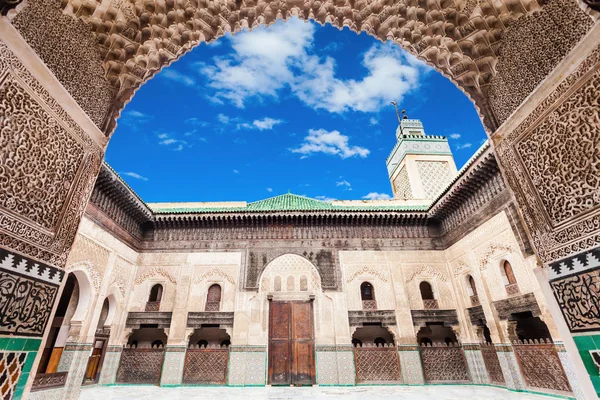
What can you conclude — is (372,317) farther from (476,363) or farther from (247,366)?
(247,366)

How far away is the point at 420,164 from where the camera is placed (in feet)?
46.5

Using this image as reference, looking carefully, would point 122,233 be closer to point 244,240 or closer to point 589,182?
point 244,240

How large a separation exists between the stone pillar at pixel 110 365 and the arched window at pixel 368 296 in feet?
21.6

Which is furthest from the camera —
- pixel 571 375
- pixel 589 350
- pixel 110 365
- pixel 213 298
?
pixel 213 298

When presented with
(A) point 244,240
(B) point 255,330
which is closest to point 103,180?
(A) point 244,240

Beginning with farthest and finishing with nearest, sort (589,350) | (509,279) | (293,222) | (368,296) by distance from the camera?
(293,222) < (368,296) < (509,279) < (589,350)

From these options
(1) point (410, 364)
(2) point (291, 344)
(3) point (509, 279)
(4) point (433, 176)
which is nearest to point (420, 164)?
(4) point (433, 176)

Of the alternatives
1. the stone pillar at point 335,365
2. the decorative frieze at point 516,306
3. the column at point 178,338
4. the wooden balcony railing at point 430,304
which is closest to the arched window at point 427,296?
the wooden balcony railing at point 430,304

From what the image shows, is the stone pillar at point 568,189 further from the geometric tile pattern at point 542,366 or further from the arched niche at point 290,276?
the arched niche at point 290,276

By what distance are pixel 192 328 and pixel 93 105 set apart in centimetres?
731

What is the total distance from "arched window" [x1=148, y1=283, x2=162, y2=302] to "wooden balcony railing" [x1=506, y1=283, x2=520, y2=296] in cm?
873

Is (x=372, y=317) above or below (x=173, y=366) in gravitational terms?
above

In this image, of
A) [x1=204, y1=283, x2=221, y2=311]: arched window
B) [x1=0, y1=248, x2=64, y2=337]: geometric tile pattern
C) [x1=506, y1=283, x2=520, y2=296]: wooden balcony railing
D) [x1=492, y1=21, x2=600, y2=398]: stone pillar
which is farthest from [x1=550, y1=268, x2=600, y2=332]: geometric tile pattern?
[x1=204, y1=283, x2=221, y2=311]: arched window

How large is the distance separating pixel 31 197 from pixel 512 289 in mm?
7984
